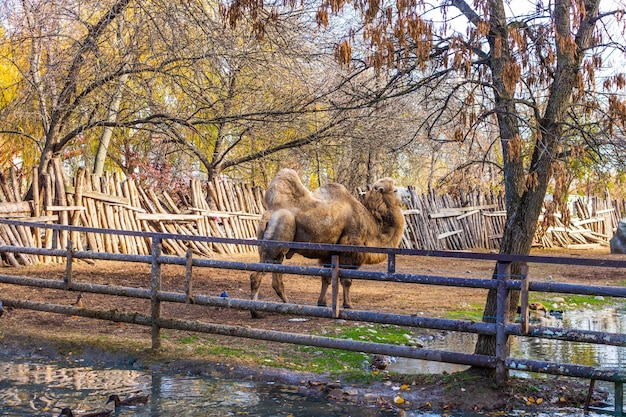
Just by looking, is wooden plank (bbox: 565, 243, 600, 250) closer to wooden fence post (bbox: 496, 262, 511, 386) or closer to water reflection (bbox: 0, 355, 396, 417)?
wooden fence post (bbox: 496, 262, 511, 386)

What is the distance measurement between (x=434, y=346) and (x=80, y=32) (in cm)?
1116

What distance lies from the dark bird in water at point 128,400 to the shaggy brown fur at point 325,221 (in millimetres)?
3926

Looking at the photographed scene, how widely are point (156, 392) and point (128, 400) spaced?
0.44 metres

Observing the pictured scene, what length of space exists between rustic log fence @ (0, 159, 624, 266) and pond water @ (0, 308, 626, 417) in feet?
6.93

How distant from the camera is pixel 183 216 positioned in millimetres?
17203

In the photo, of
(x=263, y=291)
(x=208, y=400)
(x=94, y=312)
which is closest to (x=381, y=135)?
(x=263, y=291)

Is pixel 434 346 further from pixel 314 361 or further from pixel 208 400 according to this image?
pixel 208 400

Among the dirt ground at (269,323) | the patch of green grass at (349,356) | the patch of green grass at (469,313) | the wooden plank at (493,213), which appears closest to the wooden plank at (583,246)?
the wooden plank at (493,213)

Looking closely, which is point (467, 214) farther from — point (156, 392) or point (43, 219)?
point (156, 392)

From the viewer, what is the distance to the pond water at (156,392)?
5.38 metres

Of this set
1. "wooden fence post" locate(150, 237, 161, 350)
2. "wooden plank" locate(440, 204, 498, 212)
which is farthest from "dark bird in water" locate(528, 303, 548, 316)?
"wooden plank" locate(440, 204, 498, 212)

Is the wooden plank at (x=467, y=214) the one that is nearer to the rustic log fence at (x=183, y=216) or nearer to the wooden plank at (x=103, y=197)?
the rustic log fence at (x=183, y=216)

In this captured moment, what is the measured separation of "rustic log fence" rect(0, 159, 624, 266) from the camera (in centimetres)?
1380

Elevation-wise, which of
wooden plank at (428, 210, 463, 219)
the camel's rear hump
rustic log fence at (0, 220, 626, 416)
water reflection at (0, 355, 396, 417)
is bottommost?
water reflection at (0, 355, 396, 417)
